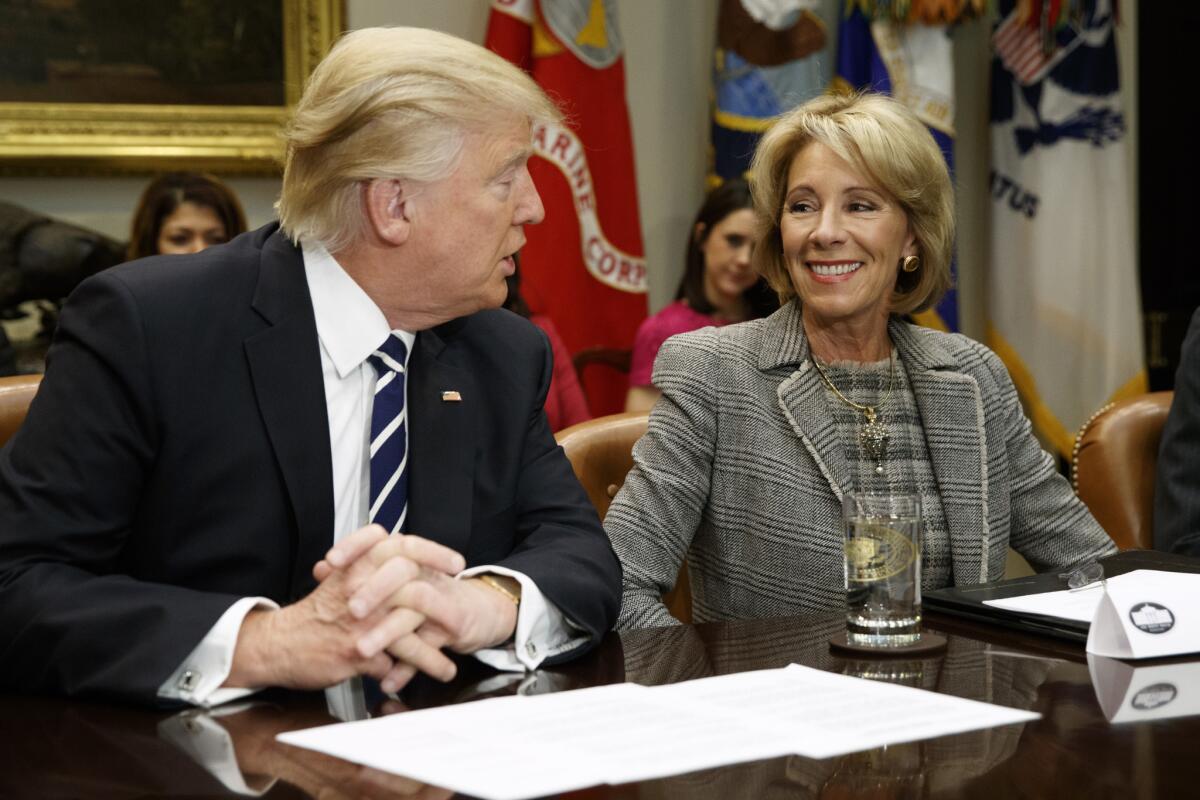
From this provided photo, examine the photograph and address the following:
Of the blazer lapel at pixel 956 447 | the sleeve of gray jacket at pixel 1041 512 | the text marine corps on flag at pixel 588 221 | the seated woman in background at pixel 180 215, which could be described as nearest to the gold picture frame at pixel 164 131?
the seated woman in background at pixel 180 215

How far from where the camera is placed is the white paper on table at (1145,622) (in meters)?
1.39

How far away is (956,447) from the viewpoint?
2258mm

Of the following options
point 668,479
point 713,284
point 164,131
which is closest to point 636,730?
point 668,479

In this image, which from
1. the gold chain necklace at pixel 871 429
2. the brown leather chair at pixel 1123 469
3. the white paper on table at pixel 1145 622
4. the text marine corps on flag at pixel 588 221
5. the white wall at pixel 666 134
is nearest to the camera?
the white paper on table at pixel 1145 622

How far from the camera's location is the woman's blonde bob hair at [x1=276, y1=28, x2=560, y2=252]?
5.43ft

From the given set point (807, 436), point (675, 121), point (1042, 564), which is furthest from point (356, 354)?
point (675, 121)

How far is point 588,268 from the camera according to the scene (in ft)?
15.2

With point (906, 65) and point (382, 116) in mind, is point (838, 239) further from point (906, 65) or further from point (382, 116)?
point (906, 65)

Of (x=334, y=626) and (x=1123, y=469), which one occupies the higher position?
(x=334, y=626)

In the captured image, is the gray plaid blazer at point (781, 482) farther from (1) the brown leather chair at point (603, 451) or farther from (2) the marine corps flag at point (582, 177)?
(2) the marine corps flag at point (582, 177)

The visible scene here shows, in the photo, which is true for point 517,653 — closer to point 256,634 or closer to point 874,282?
point 256,634

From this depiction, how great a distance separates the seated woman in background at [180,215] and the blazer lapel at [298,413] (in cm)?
274

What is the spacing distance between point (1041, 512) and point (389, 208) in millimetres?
1191

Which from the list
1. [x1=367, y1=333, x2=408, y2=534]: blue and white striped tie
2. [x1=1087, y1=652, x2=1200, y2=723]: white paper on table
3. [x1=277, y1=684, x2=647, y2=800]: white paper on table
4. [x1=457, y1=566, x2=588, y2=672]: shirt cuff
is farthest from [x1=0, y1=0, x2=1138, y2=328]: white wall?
[x1=1087, y1=652, x2=1200, y2=723]: white paper on table
